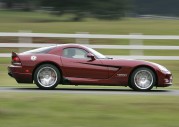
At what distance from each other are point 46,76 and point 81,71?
2.77 feet

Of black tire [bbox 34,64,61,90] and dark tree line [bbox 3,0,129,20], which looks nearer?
black tire [bbox 34,64,61,90]

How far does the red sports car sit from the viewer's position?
519 inches

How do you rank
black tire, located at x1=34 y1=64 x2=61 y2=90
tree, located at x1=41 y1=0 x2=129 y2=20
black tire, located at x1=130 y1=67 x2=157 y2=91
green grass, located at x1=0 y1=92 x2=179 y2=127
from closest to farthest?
green grass, located at x1=0 y1=92 x2=179 y2=127
black tire, located at x1=34 y1=64 x2=61 y2=90
black tire, located at x1=130 y1=67 x2=157 y2=91
tree, located at x1=41 y1=0 x2=129 y2=20

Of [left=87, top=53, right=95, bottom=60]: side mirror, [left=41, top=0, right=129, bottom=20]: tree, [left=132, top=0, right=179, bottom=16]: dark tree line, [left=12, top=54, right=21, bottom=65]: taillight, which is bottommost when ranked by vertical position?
[left=12, top=54, right=21, bottom=65]: taillight

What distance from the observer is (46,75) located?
1317 centimetres

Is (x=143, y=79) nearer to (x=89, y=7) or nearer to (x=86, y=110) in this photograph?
(x=86, y=110)

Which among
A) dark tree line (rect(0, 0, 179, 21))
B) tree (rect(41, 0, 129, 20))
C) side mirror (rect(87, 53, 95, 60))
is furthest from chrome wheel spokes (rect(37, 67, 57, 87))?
tree (rect(41, 0, 129, 20))

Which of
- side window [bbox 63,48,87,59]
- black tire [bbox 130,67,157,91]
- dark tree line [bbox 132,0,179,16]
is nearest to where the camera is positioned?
black tire [bbox 130,67,157,91]

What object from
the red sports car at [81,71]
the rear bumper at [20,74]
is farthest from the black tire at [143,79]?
the rear bumper at [20,74]

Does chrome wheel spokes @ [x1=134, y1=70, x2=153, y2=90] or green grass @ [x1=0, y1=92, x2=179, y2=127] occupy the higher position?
chrome wheel spokes @ [x1=134, y1=70, x2=153, y2=90]

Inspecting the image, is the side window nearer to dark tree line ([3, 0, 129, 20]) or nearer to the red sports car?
the red sports car

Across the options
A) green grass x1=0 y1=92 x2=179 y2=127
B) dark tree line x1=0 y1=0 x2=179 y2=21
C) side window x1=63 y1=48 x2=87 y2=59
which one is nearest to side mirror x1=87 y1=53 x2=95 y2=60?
side window x1=63 y1=48 x2=87 y2=59

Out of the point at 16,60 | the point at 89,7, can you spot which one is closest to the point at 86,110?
the point at 16,60

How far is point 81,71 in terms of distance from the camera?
1324cm
